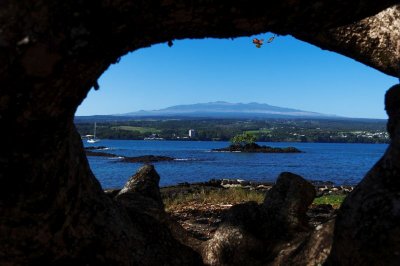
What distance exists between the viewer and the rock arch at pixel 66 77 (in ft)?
8.81

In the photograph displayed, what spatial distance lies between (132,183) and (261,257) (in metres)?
1.93

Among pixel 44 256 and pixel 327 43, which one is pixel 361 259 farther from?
pixel 327 43

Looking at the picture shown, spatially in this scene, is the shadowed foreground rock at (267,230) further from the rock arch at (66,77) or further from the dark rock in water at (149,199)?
the rock arch at (66,77)

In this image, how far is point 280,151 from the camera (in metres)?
147

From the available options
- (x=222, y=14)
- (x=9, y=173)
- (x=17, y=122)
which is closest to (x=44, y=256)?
(x=9, y=173)

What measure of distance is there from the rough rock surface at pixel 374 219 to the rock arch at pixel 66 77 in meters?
1.07

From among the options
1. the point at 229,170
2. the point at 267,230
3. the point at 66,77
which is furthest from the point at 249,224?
the point at 229,170

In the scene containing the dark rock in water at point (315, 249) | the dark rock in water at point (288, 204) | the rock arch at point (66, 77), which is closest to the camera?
the rock arch at point (66, 77)

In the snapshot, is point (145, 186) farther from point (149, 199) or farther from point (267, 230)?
point (267, 230)

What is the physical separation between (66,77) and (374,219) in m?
2.17

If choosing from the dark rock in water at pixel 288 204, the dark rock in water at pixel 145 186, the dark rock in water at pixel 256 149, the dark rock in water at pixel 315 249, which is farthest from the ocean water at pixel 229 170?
the dark rock in water at pixel 315 249

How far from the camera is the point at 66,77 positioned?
9.50 ft

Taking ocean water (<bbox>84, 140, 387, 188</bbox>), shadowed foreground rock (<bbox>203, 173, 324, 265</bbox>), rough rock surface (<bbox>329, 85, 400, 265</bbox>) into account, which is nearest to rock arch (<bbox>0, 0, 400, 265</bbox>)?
rough rock surface (<bbox>329, 85, 400, 265</bbox>)

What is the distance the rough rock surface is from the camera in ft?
11.0
